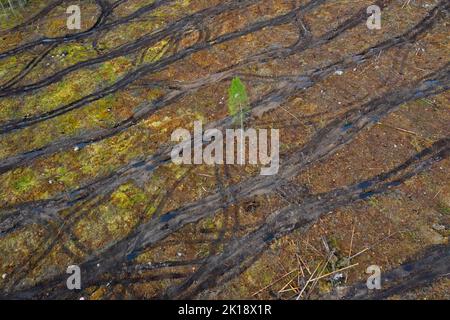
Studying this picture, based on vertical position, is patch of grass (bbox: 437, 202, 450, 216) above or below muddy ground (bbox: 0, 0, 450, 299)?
below

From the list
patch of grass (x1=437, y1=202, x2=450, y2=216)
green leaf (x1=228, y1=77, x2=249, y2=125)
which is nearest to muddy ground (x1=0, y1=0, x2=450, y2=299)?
patch of grass (x1=437, y1=202, x2=450, y2=216)

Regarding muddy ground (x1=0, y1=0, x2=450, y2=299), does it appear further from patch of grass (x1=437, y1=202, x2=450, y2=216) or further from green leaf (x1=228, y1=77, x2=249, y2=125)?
green leaf (x1=228, y1=77, x2=249, y2=125)

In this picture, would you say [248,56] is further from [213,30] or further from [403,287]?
[403,287]

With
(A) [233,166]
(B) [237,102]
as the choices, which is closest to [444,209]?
(A) [233,166]

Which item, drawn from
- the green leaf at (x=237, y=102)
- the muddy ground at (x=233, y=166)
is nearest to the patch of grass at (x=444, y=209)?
the muddy ground at (x=233, y=166)

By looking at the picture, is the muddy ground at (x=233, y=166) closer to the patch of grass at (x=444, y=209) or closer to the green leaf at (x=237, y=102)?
the patch of grass at (x=444, y=209)

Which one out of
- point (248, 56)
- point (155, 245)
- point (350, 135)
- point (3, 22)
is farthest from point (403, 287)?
point (3, 22)

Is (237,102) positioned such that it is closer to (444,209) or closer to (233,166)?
(233,166)

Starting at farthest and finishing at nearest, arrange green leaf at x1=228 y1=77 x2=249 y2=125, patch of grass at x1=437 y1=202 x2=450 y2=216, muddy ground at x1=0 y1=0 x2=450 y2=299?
green leaf at x1=228 y1=77 x2=249 y2=125, patch of grass at x1=437 y1=202 x2=450 y2=216, muddy ground at x1=0 y1=0 x2=450 y2=299
